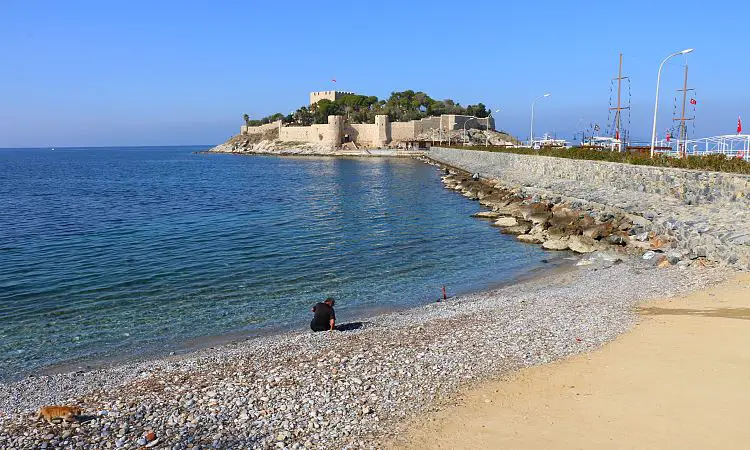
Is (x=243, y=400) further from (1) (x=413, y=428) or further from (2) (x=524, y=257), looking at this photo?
(2) (x=524, y=257)

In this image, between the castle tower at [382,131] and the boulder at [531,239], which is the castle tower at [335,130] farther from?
the boulder at [531,239]

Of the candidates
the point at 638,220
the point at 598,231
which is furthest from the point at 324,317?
the point at 638,220

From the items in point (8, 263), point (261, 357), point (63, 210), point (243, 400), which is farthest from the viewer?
point (63, 210)

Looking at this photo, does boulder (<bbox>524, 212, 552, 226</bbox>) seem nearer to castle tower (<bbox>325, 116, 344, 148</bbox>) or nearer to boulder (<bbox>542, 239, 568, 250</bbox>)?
boulder (<bbox>542, 239, 568, 250</bbox>)

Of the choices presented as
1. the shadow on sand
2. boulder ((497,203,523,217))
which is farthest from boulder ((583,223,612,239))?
the shadow on sand

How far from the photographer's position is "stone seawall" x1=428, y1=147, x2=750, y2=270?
557 inches

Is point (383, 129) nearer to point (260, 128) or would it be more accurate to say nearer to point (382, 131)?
point (382, 131)

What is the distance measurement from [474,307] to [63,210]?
2957 centimetres

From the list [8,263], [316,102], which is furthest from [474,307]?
[316,102]

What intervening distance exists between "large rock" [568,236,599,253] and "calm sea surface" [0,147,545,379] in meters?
1.29

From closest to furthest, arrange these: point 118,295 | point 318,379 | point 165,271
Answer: point 318,379
point 118,295
point 165,271

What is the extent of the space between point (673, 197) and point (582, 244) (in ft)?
16.7

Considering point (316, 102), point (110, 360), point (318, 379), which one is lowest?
point (110, 360)

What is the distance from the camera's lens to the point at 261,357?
8.57 meters
